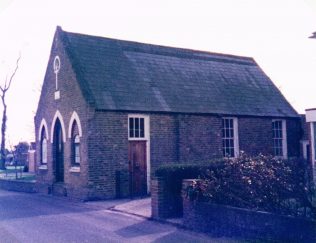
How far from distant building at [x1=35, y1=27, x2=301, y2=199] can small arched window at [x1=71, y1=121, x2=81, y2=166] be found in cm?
5

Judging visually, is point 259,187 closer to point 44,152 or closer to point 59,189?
point 59,189

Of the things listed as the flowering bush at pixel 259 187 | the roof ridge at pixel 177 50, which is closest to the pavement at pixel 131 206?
the flowering bush at pixel 259 187

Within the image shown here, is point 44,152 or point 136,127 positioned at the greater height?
point 136,127

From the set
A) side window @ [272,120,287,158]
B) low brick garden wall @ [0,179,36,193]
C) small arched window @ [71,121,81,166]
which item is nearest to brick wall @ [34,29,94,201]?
small arched window @ [71,121,81,166]

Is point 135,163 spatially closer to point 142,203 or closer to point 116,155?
point 116,155

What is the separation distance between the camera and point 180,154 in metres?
20.3

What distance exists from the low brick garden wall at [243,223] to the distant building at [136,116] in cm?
768

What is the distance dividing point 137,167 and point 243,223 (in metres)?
10.1

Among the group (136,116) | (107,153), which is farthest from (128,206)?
(136,116)

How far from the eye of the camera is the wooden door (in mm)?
18844

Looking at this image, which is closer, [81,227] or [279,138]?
[81,227]

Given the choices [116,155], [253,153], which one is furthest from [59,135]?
[253,153]

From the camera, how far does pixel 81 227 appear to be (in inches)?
466

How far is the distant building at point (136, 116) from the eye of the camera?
60.2 ft
